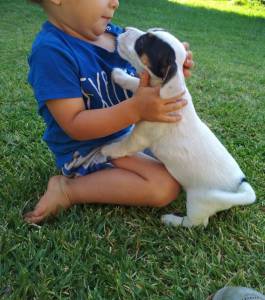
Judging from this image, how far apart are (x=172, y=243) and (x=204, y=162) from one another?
366mm

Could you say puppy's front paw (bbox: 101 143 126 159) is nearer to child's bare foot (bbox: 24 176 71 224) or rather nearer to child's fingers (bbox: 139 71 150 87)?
child's bare foot (bbox: 24 176 71 224)

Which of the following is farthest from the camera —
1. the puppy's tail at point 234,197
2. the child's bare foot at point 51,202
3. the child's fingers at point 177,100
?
the child's bare foot at point 51,202

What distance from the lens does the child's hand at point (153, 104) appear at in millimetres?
1925

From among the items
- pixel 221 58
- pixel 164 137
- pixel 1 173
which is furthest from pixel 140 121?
pixel 221 58

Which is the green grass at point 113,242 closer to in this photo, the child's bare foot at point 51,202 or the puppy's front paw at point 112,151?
the child's bare foot at point 51,202

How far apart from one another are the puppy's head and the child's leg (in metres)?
0.48

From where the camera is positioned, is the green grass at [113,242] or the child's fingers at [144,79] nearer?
the green grass at [113,242]

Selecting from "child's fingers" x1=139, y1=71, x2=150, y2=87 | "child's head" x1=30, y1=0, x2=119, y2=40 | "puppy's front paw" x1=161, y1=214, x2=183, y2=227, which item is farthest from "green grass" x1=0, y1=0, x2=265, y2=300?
"child's head" x1=30, y1=0, x2=119, y2=40

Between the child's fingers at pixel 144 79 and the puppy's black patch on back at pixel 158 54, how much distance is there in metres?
0.04

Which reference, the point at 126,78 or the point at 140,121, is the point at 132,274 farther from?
the point at 126,78

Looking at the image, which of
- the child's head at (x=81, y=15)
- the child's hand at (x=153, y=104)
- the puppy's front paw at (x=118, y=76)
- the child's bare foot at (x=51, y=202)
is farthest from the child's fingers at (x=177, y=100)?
the child's bare foot at (x=51, y=202)

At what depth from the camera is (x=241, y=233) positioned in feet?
7.08

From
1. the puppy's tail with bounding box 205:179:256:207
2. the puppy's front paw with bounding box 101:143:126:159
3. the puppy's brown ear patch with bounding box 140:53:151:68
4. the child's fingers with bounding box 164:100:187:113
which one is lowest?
the puppy's front paw with bounding box 101:143:126:159

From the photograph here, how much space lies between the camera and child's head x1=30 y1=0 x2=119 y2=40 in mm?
2080
